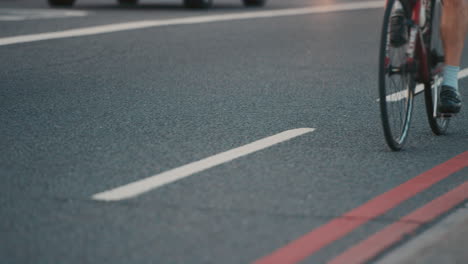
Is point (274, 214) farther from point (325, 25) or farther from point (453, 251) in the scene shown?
point (325, 25)

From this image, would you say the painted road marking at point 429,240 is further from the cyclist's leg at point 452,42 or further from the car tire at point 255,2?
the car tire at point 255,2

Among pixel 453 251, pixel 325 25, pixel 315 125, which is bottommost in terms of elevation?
pixel 325 25

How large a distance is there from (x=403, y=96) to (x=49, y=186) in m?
2.11

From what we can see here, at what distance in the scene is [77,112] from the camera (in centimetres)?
631

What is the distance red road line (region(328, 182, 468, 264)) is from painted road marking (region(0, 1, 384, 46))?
6713 millimetres

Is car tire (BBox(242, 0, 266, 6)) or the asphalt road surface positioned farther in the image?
car tire (BBox(242, 0, 266, 6))

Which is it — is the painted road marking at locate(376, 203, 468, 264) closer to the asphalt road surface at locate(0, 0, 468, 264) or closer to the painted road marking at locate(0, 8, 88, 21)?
the asphalt road surface at locate(0, 0, 468, 264)

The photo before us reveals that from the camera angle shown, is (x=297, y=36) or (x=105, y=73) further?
(x=297, y=36)

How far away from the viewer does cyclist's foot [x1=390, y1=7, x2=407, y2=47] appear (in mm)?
4941

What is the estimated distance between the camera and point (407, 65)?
518 centimetres

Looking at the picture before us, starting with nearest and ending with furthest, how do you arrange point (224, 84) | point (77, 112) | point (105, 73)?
point (77, 112), point (224, 84), point (105, 73)

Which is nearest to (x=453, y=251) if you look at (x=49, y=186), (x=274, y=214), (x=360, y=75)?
(x=274, y=214)

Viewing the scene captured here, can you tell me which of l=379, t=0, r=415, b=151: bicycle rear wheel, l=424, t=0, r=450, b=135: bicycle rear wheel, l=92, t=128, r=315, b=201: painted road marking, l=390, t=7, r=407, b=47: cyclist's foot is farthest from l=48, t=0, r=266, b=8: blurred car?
l=390, t=7, r=407, b=47: cyclist's foot

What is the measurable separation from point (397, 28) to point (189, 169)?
4.34ft
